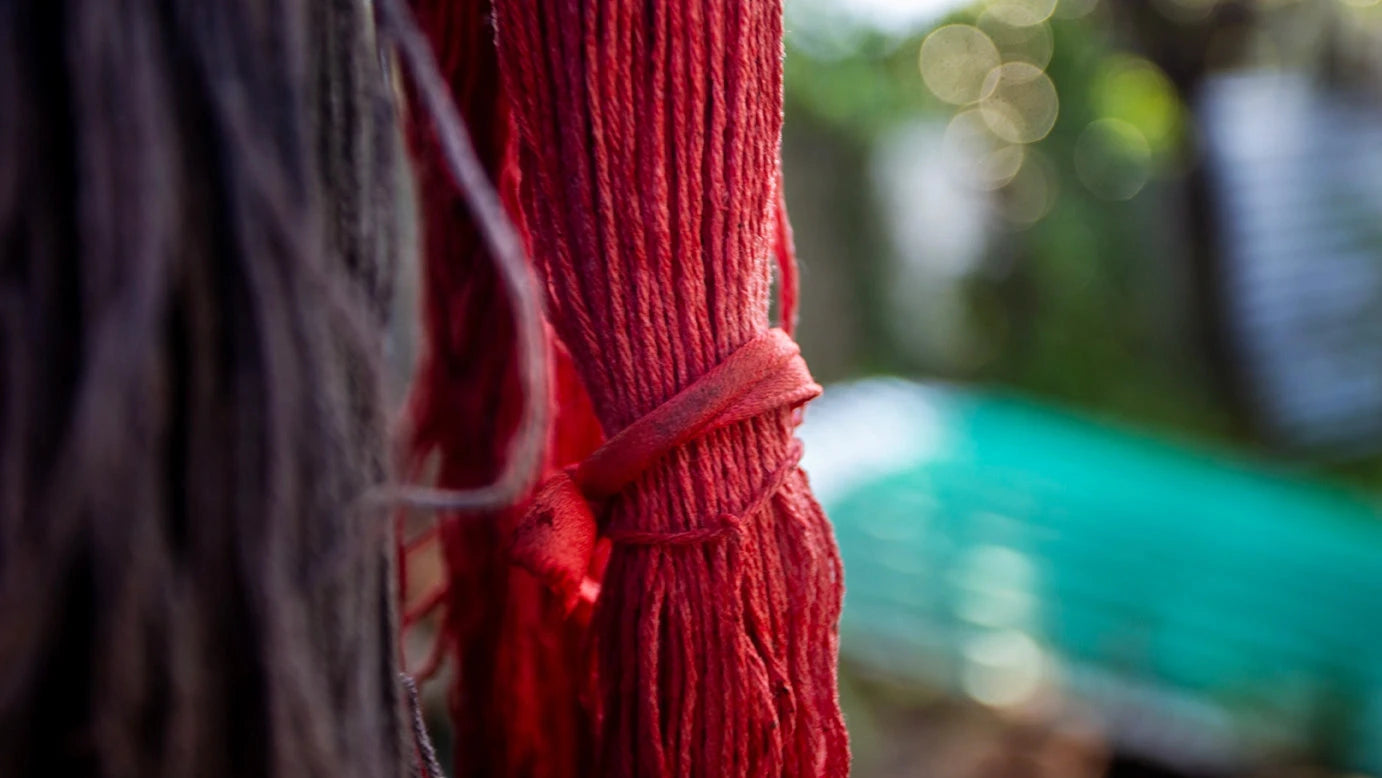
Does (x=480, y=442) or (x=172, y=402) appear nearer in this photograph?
(x=172, y=402)

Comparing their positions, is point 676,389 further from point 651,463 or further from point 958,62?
point 958,62

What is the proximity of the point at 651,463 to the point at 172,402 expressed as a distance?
0.64 feet

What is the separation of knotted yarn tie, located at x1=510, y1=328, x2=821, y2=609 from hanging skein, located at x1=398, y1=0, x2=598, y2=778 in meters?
0.10

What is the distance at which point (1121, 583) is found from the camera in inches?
71.7

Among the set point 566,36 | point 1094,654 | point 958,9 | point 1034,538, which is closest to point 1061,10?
point 958,9

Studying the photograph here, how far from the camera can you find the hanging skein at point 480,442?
532mm

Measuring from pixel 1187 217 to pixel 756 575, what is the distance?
3.41 meters

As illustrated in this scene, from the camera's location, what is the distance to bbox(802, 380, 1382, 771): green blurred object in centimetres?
159

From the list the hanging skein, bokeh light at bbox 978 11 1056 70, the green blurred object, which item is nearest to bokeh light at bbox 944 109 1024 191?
bokeh light at bbox 978 11 1056 70

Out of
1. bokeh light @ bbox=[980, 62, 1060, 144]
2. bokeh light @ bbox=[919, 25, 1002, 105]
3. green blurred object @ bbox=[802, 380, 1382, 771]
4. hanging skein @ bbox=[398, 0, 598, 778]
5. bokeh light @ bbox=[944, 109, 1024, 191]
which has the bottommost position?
green blurred object @ bbox=[802, 380, 1382, 771]

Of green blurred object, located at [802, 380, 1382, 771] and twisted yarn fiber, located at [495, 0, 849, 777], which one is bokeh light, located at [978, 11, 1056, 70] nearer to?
green blurred object, located at [802, 380, 1382, 771]

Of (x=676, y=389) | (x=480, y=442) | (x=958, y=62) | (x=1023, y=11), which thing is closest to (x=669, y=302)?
(x=676, y=389)

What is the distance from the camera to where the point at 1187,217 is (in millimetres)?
3336

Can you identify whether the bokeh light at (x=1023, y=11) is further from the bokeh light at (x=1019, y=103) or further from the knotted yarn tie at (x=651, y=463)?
the knotted yarn tie at (x=651, y=463)
